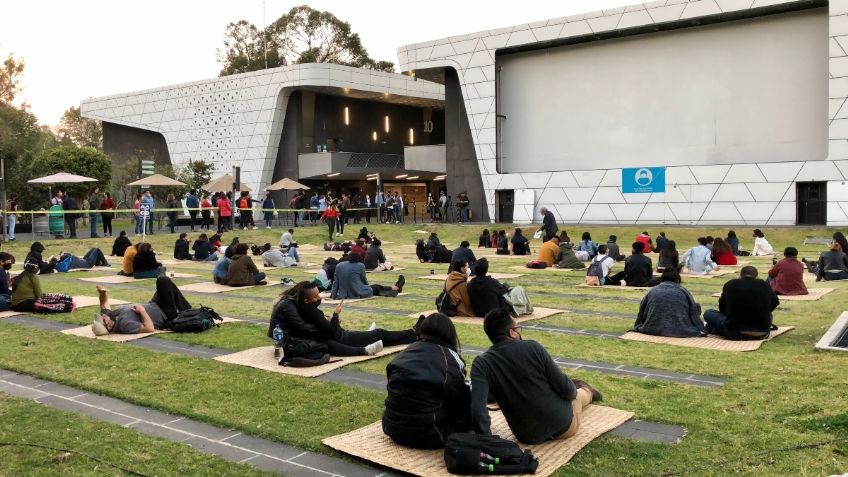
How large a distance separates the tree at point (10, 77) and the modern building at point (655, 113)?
3243 centimetres

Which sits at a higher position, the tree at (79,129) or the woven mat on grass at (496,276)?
the tree at (79,129)

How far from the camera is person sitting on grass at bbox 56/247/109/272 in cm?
1992

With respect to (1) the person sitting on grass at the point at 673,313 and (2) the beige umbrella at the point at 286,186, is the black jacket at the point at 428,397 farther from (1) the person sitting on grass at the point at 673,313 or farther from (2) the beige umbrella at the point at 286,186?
(2) the beige umbrella at the point at 286,186

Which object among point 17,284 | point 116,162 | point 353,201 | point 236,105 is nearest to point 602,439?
point 17,284

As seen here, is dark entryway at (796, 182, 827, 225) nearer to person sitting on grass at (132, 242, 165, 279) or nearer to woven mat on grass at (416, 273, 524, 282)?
woven mat on grass at (416, 273, 524, 282)

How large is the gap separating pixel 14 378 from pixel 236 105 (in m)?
43.3

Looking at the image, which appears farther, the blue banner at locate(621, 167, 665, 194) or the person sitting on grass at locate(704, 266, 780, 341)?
the blue banner at locate(621, 167, 665, 194)

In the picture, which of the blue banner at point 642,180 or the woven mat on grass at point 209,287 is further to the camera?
the blue banner at point 642,180

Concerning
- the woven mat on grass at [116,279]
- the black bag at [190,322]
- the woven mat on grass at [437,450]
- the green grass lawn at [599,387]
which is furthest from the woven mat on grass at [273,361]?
the woven mat on grass at [116,279]

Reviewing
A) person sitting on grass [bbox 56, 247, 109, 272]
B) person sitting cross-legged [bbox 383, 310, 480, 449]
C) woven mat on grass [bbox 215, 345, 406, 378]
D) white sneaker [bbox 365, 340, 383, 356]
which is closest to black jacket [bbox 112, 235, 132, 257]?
person sitting on grass [bbox 56, 247, 109, 272]

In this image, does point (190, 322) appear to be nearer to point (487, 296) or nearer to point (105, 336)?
point (105, 336)

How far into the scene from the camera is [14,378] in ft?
26.5

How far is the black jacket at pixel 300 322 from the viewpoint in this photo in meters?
8.36

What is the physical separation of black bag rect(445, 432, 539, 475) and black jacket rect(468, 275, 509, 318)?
6156 millimetres
